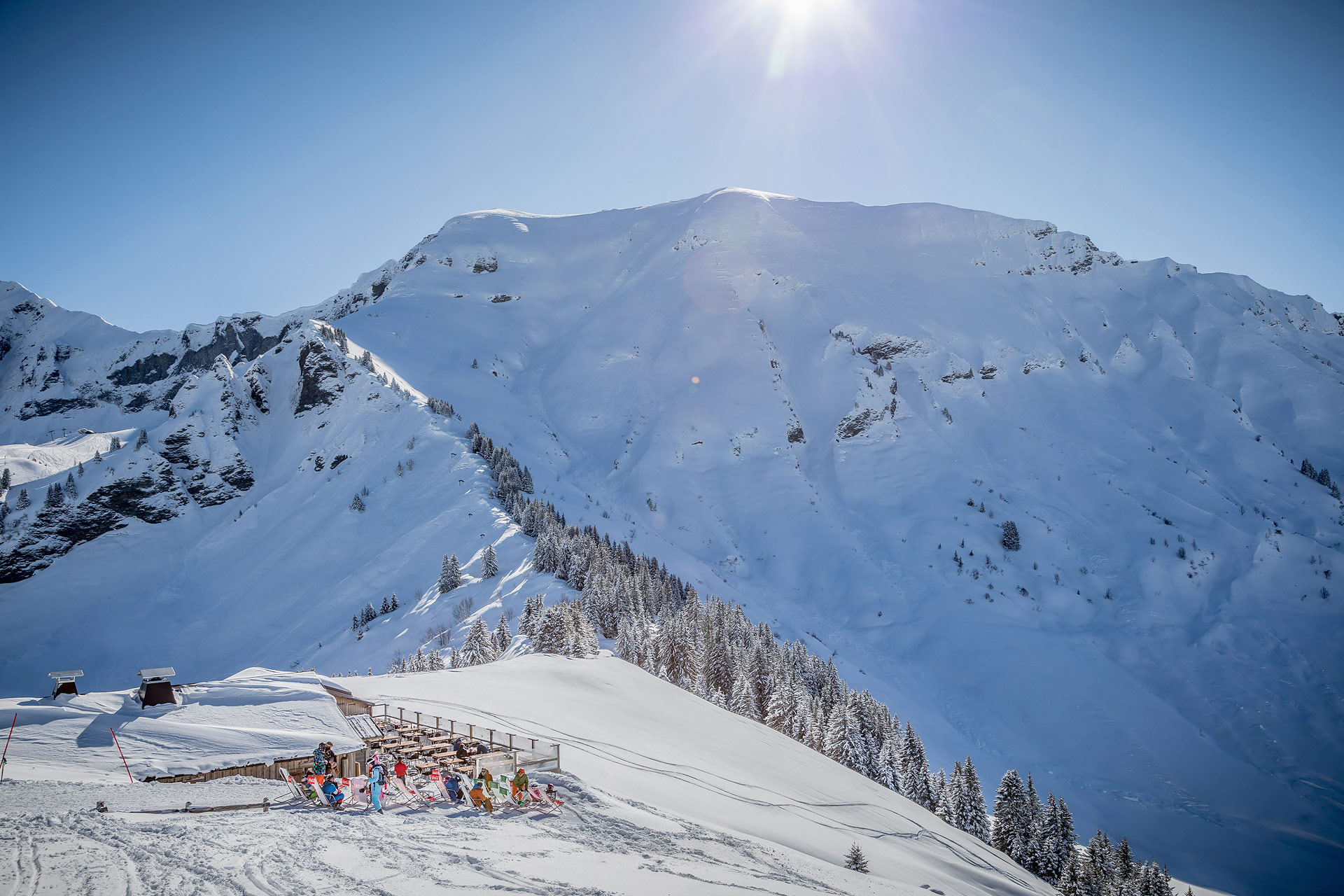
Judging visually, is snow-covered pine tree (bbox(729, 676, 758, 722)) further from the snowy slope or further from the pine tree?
the pine tree

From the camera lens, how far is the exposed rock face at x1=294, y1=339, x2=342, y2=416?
400 ft

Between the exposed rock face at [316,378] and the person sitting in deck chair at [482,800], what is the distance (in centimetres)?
11956

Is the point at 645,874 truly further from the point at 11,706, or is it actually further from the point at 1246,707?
the point at 1246,707

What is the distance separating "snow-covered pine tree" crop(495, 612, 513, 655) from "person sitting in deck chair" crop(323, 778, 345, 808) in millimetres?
34065

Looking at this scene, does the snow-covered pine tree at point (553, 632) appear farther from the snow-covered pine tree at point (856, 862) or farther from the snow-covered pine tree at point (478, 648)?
the snow-covered pine tree at point (856, 862)

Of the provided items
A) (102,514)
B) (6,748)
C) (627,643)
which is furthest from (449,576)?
(102,514)

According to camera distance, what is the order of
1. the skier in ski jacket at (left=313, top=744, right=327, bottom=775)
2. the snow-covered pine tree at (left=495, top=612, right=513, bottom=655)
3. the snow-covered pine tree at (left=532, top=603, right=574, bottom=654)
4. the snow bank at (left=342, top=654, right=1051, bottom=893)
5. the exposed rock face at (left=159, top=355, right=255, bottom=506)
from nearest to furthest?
the skier in ski jacket at (left=313, top=744, right=327, bottom=775) < the snow bank at (left=342, top=654, right=1051, bottom=893) < the snow-covered pine tree at (left=532, top=603, right=574, bottom=654) < the snow-covered pine tree at (left=495, top=612, right=513, bottom=655) < the exposed rock face at (left=159, top=355, right=255, bottom=506)

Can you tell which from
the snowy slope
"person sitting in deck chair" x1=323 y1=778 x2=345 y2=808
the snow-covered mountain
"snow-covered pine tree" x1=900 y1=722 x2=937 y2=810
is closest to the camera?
the snowy slope

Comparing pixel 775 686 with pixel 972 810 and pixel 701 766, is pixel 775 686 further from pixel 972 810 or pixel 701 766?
pixel 701 766

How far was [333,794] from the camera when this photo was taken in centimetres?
1513

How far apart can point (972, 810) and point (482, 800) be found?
36.0 meters

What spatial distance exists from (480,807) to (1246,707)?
96730 mm

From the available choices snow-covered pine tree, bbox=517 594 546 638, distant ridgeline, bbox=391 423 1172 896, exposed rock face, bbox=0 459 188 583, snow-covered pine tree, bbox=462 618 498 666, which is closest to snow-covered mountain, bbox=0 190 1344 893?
exposed rock face, bbox=0 459 188 583

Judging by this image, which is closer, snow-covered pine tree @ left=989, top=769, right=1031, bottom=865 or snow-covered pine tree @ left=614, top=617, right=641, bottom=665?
snow-covered pine tree @ left=989, top=769, right=1031, bottom=865
